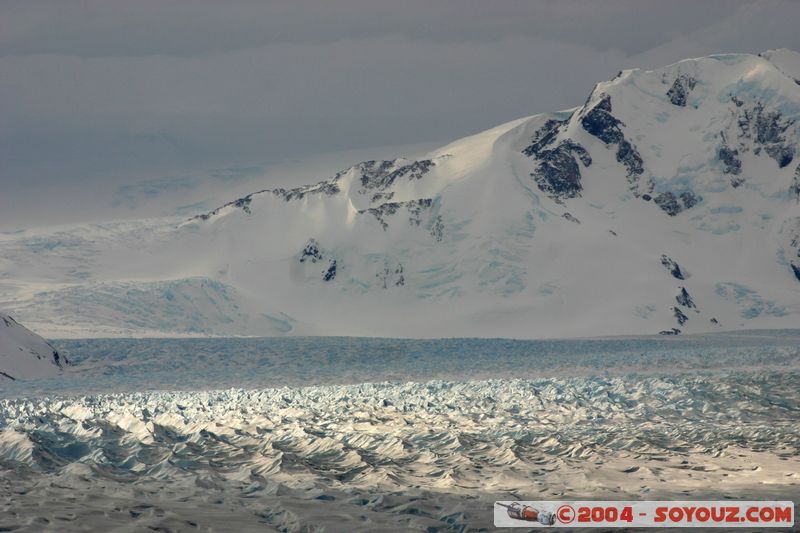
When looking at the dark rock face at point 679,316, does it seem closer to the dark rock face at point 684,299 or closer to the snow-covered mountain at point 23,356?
the dark rock face at point 684,299

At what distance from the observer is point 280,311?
188 m

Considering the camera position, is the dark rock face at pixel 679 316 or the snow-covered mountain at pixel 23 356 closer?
the snow-covered mountain at pixel 23 356

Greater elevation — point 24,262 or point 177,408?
point 24,262

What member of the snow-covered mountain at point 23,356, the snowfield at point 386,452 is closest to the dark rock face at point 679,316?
the snow-covered mountain at point 23,356

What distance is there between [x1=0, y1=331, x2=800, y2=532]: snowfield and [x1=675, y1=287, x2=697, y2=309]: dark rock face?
472 ft

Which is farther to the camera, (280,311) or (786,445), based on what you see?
(280,311)

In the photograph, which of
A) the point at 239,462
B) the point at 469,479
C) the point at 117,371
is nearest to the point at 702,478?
the point at 469,479

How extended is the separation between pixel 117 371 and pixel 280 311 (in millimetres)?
112506

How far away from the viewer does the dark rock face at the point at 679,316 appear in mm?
183250

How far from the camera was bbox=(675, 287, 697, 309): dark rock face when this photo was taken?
189 metres

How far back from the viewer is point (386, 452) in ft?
91.7

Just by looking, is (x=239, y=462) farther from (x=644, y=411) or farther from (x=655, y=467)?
(x=644, y=411)

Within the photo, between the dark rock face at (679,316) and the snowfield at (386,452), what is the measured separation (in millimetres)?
138298

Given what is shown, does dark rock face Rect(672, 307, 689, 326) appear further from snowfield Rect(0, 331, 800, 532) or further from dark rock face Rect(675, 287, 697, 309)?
snowfield Rect(0, 331, 800, 532)
